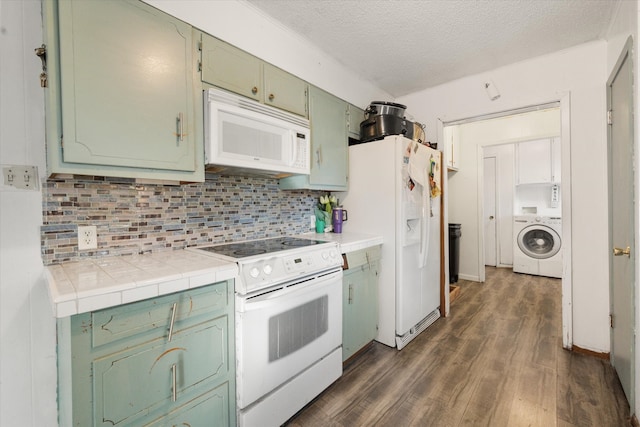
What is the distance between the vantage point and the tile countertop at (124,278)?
88cm

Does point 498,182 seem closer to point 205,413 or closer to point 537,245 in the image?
point 537,245

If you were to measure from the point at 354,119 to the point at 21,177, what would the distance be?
7.48 ft

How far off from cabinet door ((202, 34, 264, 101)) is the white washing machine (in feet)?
15.9

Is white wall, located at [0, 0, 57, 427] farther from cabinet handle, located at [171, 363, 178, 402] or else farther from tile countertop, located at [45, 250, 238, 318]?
cabinet handle, located at [171, 363, 178, 402]

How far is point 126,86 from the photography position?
123 cm

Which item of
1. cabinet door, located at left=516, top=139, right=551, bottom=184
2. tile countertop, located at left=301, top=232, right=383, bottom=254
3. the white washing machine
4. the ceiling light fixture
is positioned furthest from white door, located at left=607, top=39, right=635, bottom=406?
cabinet door, located at left=516, top=139, right=551, bottom=184

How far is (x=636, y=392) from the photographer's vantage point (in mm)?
1398

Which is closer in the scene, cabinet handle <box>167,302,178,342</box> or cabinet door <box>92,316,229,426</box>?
cabinet door <box>92,316,229,426</box>

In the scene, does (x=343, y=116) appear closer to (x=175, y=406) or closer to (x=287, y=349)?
(x=287, y=349)

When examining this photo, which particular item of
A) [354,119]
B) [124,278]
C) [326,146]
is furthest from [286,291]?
[354,119]

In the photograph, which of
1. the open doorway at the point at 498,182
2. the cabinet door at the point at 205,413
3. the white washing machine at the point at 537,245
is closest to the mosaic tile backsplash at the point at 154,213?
the cabinet door at the point at 205,413

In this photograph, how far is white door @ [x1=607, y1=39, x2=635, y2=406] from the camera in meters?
1.47

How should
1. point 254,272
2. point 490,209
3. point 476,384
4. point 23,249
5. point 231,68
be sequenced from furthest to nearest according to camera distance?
point 490,209 < point 476,384 < point 231,68 < point 254,272 < point 23,249

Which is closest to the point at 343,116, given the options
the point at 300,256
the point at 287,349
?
the point at 300,256
